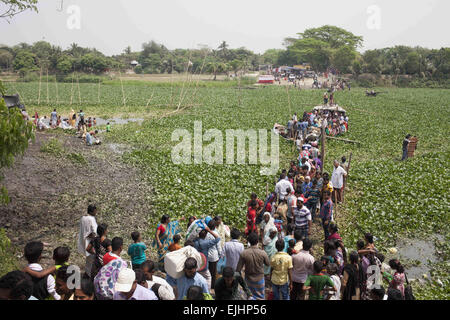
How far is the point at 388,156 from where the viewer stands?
1603 centimetres

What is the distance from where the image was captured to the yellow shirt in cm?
495

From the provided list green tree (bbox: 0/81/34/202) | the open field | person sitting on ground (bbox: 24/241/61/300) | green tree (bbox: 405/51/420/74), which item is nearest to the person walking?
the open field

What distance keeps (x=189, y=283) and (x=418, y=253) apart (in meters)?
6.25

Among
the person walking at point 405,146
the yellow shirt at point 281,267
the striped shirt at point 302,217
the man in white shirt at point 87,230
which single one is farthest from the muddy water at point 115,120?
the yellow shirt at point 281,267

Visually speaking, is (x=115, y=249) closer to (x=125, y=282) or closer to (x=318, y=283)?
(x=125, y=282)

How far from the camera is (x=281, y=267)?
4.95 metres

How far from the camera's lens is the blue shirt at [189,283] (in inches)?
167

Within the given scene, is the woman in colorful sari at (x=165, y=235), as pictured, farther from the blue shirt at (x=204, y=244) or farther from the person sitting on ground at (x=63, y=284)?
the person sitting on ground at (x=63, y=284)

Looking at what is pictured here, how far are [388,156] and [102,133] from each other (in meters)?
16.1

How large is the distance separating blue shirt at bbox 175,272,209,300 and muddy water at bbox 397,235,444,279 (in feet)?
16.5

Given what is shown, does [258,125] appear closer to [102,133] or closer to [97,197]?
[102,133]

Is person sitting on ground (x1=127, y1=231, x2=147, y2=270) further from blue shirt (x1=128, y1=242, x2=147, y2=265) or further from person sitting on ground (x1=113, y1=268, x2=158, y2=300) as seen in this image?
person sitting on ground (x1=113, y1=268, x2=158, y2=300)

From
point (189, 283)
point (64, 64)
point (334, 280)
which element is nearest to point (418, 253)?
point (334, 280)
